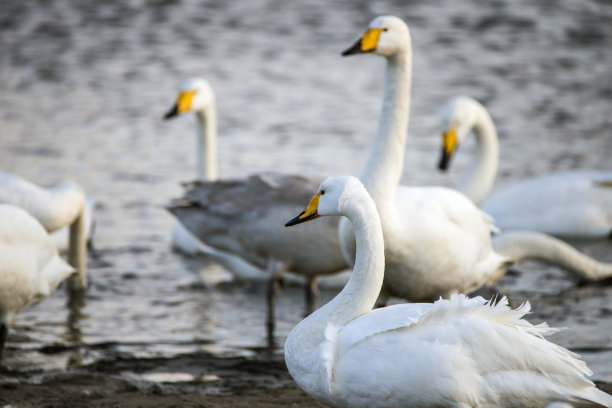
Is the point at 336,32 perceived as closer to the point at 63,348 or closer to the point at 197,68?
the point at 197,68

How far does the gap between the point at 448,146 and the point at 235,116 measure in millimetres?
5660

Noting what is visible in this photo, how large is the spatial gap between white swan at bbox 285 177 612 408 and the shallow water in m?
1.84

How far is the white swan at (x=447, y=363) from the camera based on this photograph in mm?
4164

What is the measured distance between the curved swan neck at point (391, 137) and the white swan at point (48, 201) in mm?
2414

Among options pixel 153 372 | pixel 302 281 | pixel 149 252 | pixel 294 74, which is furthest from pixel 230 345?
pixel 294 74

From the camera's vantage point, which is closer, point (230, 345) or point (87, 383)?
point (87, 383)

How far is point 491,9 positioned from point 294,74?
624cm

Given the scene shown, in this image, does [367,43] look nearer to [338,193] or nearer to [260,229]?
[260,229]

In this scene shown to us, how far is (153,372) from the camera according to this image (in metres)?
5.95

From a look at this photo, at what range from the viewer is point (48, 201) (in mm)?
7445

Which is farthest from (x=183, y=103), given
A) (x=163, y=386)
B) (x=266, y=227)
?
(x=163, y=386)

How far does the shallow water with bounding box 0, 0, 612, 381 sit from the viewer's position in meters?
7.25

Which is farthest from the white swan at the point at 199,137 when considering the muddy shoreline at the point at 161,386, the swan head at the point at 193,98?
the muddy shoreline at the point at 161,386

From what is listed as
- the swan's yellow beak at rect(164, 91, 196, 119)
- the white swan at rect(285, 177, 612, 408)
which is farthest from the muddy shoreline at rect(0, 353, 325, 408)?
the swan's yellow beak at rect(164, 91, 196, 119)
